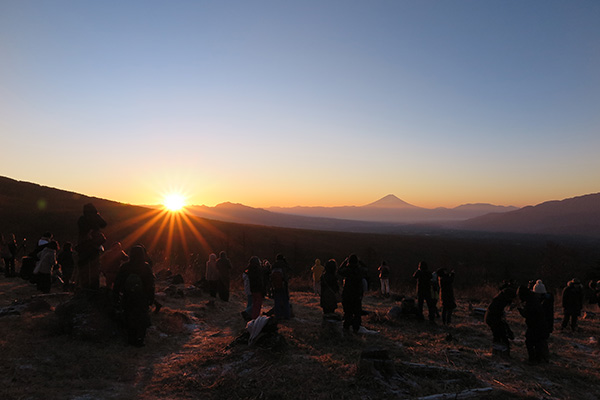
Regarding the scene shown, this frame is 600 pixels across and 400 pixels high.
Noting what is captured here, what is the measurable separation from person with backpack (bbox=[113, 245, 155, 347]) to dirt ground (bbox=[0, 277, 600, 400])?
0.38 meters

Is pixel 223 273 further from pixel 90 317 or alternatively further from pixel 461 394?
pixel 461 394

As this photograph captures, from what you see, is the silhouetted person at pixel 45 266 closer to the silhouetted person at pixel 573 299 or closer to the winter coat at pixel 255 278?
the winter coat at pixel 255 278

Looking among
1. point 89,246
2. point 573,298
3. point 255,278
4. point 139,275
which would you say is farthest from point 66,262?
point 573,298

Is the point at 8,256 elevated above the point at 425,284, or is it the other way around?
the point at 8,256

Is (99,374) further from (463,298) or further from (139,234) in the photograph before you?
(139,234)

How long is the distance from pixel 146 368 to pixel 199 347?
1836 mm

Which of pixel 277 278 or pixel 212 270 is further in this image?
pixel 212 270

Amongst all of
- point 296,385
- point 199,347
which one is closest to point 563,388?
point 296,385

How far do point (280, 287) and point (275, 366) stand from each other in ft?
13.6

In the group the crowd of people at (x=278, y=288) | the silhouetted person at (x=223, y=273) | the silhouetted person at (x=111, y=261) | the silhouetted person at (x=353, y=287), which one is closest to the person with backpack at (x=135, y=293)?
the crowd of people at (x=278, y=288)

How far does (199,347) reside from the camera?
29.2ft

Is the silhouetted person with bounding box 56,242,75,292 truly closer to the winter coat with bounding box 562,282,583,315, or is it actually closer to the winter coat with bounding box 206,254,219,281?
the winter coat with bounding box 206,254,219,281

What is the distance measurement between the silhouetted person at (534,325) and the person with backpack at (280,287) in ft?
21.9

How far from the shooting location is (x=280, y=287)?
10984 mm
